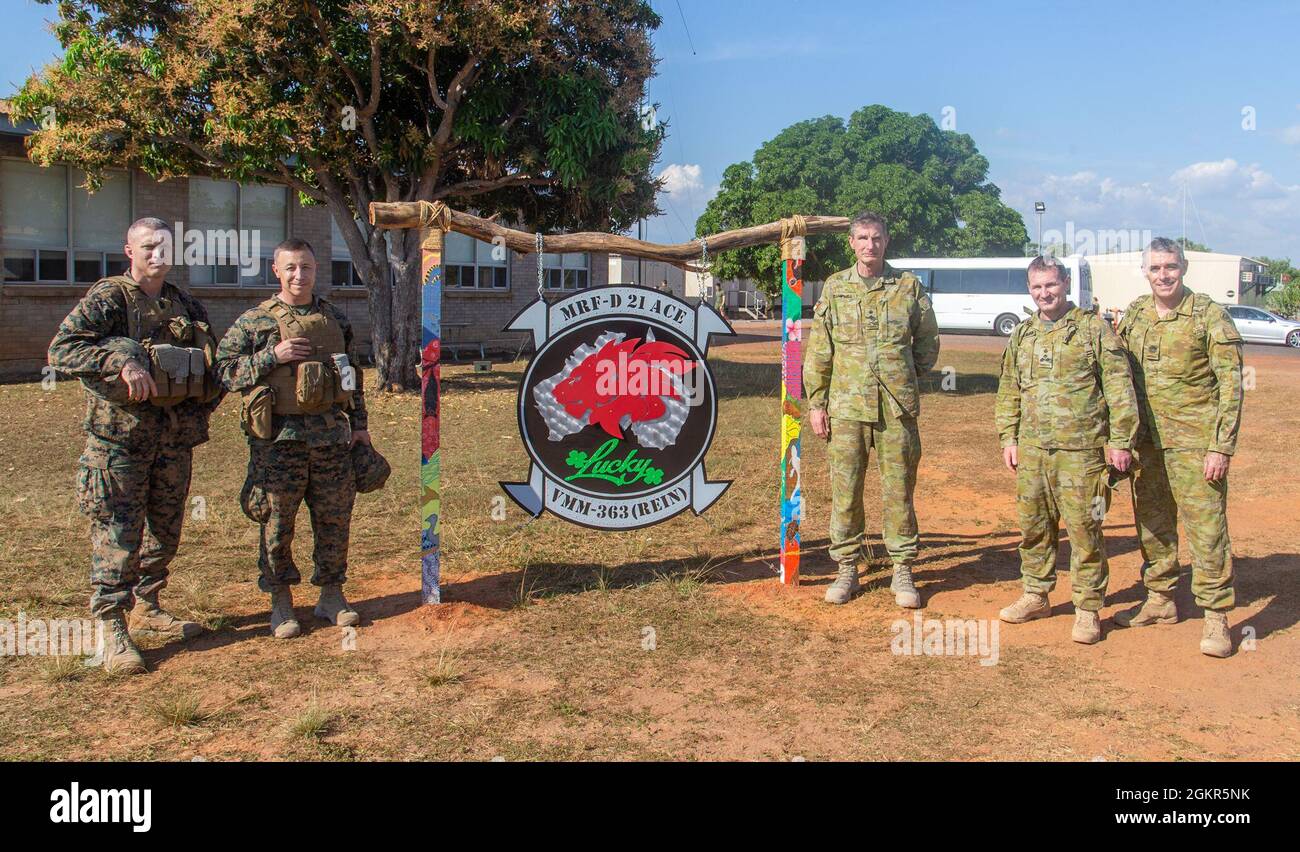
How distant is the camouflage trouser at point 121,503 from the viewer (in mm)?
4770

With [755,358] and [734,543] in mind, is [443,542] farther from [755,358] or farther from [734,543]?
[755,358]

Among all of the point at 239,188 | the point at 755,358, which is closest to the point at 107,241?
the point at 239,188

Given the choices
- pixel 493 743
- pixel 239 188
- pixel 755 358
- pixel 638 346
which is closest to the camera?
pixel 493 743

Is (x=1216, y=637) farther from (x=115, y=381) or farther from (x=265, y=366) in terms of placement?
(x=115, y=381)

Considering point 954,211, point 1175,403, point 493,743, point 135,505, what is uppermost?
point 954,211

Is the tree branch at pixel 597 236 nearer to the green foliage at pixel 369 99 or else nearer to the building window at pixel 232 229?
the green foliage at pixel 369 99

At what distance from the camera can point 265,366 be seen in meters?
4.93

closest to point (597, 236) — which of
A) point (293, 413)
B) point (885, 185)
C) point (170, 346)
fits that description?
point (293, 413)

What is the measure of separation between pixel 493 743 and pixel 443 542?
11.0ft

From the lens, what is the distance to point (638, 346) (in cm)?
597

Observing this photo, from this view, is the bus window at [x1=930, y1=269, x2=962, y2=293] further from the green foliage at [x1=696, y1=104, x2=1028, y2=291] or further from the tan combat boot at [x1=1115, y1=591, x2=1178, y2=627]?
the tan combat boot at [x1=1115, y1=591, x2=1178, y2=627]

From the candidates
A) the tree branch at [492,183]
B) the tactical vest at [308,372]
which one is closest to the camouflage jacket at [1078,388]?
the tactical vest at [308,372]

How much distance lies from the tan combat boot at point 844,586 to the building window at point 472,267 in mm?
18861

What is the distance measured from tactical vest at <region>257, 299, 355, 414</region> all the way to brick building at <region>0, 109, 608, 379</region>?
31.4 ft
